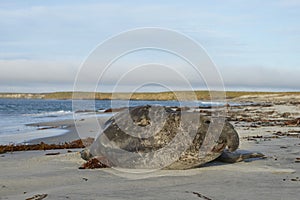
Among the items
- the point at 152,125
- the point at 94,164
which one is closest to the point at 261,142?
the point at 152,125

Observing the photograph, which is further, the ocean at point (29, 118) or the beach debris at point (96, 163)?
the ocean at point (29, 118)

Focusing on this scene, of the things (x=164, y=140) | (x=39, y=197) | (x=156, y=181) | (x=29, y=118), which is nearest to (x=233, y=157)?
(x=164, y=140)

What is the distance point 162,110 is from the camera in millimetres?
7418

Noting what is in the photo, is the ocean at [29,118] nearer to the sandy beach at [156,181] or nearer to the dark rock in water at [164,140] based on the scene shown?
the dark rock in water at [164,140]

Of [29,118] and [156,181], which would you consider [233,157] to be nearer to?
[156,181]

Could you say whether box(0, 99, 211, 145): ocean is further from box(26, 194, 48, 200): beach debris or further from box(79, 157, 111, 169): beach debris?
box(26, 194, 48, 200): beach debris

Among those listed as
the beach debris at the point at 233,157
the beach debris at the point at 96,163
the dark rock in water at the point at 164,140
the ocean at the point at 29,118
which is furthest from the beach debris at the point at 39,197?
the ocean at the point at 29,118

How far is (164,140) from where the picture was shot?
7027 mm

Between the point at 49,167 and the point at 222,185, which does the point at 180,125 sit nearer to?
the point at 222,185

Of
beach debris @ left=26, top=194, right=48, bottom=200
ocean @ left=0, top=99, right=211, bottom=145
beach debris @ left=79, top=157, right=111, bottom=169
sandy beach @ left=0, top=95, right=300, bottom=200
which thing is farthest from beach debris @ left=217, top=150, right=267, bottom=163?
beach debris @ left=26, top=194, right=48, bottom=200

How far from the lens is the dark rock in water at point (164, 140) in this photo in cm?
694

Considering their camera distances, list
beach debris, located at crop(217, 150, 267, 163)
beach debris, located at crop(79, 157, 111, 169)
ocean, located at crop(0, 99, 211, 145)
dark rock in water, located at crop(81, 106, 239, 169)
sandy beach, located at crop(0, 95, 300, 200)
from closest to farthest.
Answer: sandy beach, located at crop(0, 95, 300, 200)
dark rock in water, located at crop(81, 106, 239, 169)
beach debris, located at crop(79, 157, 111, 169)
beach debris, located at crop(217, 150, 267, 163)
ocean, located at crop(0, 99, 211, 145)

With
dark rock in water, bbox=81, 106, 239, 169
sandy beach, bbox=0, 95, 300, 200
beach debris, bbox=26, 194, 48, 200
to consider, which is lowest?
sandy beach, bbox=0, 95, 300, 200

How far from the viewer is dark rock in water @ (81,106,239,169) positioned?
694cm
